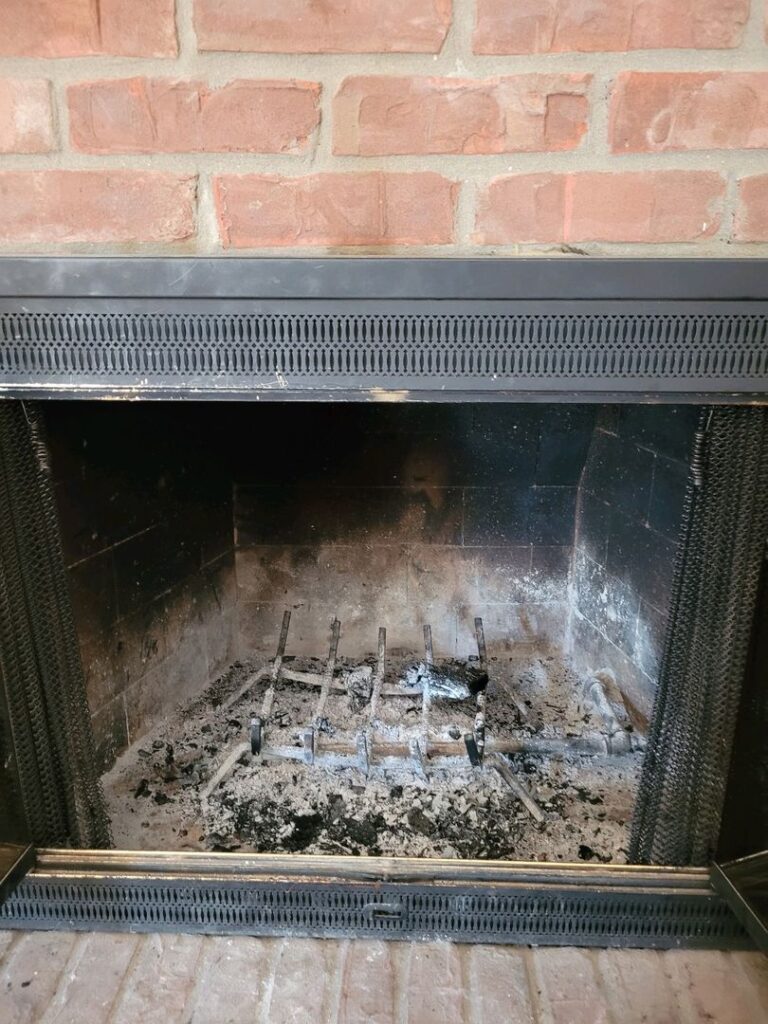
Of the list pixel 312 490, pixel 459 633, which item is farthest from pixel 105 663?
pixel 459 633

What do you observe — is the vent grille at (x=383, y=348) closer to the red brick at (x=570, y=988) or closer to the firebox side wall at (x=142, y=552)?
the firebox side wall at (x=142, y=552)

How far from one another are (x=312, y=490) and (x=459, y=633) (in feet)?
1.84

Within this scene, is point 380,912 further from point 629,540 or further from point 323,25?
point 323,25

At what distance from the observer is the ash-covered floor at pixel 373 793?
1346 millimetres

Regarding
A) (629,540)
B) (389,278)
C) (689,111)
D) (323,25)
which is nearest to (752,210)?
(689,111)

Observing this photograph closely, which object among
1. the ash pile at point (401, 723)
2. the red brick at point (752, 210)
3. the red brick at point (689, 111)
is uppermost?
the red brick at point (689, 111)

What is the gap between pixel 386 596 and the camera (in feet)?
6.15

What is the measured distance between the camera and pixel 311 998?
1063 millimetres

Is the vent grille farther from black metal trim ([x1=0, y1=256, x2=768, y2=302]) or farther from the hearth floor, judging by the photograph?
the hearth floor

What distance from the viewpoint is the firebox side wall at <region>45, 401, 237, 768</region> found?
4.33 feet

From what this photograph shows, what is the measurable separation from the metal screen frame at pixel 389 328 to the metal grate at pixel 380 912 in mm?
811

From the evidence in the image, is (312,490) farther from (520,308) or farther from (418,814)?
(520,308)

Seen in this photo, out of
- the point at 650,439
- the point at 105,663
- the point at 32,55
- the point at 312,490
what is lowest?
the point at 105,663

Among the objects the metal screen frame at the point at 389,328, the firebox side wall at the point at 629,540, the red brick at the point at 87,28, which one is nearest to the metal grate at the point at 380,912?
the firebox side wall at the point at 629,540
